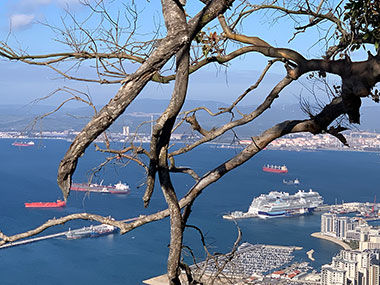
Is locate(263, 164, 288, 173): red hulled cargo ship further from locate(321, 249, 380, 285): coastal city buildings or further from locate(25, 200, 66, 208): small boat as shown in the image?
locate(321, 249, 380, 285): coastal city buildings

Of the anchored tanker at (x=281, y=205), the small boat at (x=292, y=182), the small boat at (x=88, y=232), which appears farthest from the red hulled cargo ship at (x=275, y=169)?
the small boat at (x=88, y=232)

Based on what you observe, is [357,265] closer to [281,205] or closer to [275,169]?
[281,205]

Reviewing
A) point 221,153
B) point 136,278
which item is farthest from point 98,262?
point 221,153

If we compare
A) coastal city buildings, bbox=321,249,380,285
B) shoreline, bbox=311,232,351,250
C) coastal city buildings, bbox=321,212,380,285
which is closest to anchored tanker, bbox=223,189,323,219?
shoreline, bbox=311,232,351,250

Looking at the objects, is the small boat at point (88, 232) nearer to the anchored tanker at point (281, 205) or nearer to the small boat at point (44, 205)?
the small boat at point (44, 205)

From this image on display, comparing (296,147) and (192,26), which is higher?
(296,147)

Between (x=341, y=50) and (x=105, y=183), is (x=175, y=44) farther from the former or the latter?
(x=105, y=183)
